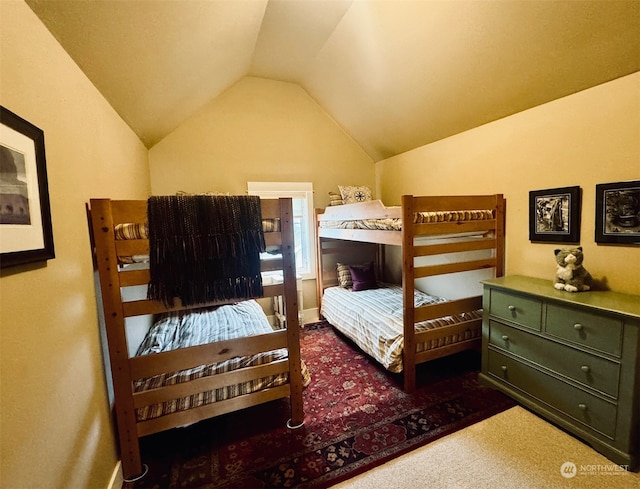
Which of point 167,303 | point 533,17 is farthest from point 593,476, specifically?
point 533,17

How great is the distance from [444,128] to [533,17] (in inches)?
48.4

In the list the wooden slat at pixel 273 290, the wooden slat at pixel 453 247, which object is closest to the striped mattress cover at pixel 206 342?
the wooden slat at pixel 273 290

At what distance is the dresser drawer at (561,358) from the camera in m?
1.60

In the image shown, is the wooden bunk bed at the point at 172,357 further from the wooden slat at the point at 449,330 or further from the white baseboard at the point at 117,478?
Answer: the wooden slat at the point at 449,330

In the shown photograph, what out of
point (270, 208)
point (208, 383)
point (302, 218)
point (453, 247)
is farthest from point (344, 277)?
point (208, 383)

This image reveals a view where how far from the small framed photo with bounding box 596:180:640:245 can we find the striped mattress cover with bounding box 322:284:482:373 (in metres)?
1.12

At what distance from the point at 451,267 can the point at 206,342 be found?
2040 millimetres

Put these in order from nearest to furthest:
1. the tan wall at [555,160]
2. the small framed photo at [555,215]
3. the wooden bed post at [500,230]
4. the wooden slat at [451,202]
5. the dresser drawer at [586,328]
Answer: the dresser drawer at [586,328], the tan wall at [555,160], the small framed photo at [555,215], the wooden slat at [451,202], the wooden bed post at [500,230]

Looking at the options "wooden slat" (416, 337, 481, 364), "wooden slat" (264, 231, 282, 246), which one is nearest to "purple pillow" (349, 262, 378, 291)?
"wooden slat" (416, 337, 481, 364)

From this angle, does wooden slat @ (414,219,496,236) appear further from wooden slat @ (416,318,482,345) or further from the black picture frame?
the black picture frame

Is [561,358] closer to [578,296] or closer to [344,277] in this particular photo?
[578,296]

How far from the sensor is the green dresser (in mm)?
1533

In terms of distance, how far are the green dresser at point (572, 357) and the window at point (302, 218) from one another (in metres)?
2.28

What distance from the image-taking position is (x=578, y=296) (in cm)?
182
